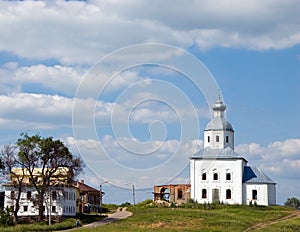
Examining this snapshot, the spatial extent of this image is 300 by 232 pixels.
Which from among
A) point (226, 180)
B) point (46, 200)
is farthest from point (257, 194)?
point (46, 200)

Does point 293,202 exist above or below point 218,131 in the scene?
below

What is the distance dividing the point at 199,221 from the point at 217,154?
24.6 m

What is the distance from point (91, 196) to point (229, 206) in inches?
1024

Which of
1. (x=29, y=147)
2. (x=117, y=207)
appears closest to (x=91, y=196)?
(x=117, y=207)

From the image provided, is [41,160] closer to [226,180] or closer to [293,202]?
[226,180]

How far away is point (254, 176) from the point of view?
275 feet

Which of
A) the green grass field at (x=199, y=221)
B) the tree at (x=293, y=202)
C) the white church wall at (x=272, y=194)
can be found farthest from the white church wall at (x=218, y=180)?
the tree at (x=293, y=202)

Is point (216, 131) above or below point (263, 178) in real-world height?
above

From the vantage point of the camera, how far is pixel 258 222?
6284cm

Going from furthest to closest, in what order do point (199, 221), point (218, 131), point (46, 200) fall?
point (218, 131)
point (46, 200)
point (199, 221)

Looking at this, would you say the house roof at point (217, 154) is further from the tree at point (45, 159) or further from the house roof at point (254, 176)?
the tree at point (45, 159)

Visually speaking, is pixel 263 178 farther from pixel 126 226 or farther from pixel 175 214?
pixel 126 226

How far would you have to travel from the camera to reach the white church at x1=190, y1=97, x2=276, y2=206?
82.1 m

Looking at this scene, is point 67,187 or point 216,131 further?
point 216,131
